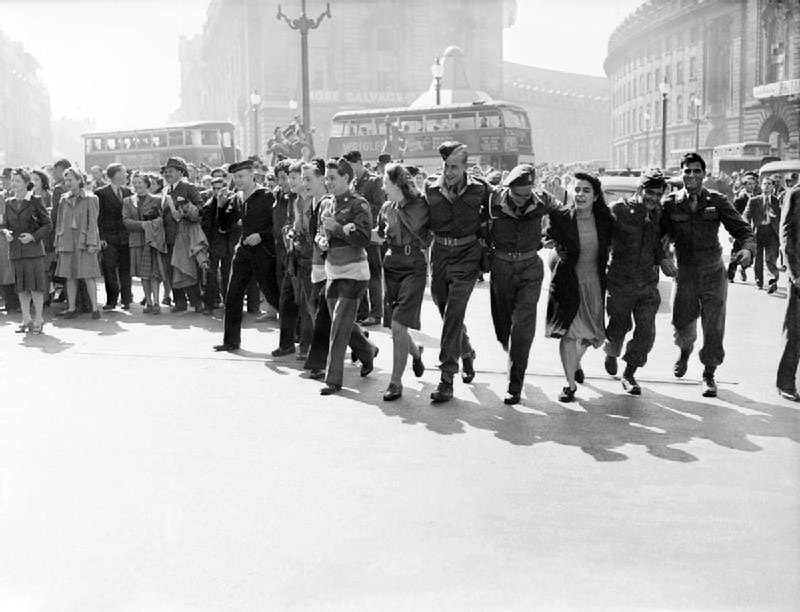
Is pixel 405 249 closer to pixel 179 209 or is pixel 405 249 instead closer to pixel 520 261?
pixel 520 261

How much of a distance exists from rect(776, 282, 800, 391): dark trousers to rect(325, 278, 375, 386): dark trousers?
340cm

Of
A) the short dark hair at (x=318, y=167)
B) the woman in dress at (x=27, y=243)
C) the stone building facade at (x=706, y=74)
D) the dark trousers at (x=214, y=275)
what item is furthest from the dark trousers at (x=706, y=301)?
the stone building facade at (x=706, y=74)

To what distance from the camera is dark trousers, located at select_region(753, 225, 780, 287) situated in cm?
1628

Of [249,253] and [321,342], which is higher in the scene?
[249,253]

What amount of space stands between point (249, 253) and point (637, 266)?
Result: 4203 mm

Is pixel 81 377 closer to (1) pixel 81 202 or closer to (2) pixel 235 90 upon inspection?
(1) pixel 81 202

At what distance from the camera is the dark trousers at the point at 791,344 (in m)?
8.05

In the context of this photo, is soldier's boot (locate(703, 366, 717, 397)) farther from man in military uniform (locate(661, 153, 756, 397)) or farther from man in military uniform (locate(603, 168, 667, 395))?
man in military uniform (locate(603, 168, 667, 395))

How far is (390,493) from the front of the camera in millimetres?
5629

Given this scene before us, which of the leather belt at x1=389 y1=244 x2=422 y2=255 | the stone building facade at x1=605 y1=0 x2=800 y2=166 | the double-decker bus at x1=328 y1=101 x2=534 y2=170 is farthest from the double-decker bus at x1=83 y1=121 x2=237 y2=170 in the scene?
the leather belt at x1=389 y1=244 x2=422 y2=255

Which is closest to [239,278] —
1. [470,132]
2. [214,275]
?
[214,275]

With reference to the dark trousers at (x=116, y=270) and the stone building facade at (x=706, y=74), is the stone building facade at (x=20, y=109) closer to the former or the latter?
the stone building facade at (x=706, y=74)

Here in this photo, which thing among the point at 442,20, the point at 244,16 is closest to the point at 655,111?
the point at 442,20

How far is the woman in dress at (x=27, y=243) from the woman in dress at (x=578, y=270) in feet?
22.1
